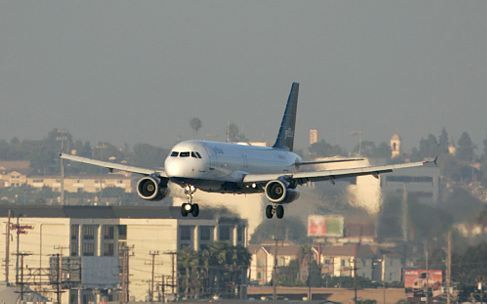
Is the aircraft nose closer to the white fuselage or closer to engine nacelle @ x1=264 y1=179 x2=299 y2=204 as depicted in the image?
the white fuselage

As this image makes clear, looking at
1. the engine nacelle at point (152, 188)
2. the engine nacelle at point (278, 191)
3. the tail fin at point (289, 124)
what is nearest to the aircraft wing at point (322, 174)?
the engine nacelle at point (278, 191)

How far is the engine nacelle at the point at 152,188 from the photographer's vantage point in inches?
4011

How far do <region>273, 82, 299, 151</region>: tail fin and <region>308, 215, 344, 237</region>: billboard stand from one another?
29908 millimetres

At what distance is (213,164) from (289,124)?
21122 mm

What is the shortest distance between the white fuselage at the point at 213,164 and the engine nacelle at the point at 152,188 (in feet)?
6.28

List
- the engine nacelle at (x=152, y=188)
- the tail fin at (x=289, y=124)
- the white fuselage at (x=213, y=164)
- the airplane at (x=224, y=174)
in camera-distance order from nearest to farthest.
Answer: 1. the white fuselage at (x=213, y=164)
2. the airplane at (x=224, y=174)
3. the engine nacelle at (x=152, y=188)
4. the tail fin at (x=289, y=124)

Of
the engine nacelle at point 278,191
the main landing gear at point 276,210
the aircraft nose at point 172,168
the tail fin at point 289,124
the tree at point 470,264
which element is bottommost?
the tree at point 470,264

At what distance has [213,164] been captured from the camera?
332ft

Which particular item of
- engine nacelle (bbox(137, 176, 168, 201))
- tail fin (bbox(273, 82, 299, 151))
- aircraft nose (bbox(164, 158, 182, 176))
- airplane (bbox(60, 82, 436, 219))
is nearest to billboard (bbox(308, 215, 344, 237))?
tail fin (bbox(273, 82, 299, 151))

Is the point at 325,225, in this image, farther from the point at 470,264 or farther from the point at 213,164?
the point at 213,164

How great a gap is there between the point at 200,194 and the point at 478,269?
163 feet

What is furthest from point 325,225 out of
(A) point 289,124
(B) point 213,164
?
(B) point 213,164

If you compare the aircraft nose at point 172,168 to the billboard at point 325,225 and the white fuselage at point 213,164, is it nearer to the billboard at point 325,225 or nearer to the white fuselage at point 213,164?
the white fuselage at point 213,164

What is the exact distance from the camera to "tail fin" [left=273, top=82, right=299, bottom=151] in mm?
119125
